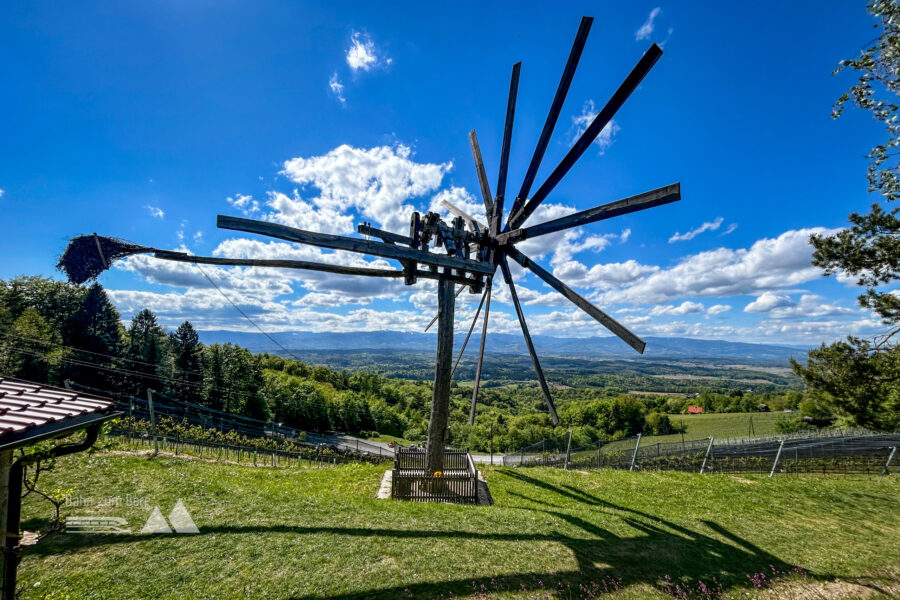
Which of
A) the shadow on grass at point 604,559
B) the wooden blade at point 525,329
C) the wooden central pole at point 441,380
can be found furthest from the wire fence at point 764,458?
the wooden blade at point 525,329

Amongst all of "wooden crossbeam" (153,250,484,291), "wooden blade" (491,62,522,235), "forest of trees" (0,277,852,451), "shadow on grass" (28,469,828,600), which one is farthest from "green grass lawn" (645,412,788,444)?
"wooden crossbeam" (153,250,484,291)

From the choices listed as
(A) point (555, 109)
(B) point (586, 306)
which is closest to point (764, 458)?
(B) point (586, 306)

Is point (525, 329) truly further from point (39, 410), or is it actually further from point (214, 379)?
point (214, 379)

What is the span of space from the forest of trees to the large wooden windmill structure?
24337mm

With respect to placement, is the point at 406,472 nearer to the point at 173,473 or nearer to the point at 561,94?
the point at 173,473

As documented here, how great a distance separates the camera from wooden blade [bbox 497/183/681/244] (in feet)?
12.7

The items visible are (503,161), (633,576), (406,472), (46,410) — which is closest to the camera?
(46,410)

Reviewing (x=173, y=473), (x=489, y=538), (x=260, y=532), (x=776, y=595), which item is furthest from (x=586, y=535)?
(x=173, y=473)

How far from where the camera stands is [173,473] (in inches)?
295

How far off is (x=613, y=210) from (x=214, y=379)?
2393 inches

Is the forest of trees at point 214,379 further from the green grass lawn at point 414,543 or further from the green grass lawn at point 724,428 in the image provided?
the green grass lawn at point 414,543

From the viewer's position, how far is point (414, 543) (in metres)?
5.08

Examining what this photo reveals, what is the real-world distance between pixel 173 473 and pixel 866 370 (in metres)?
18.7

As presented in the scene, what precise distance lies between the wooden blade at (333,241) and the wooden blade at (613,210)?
1.74m
